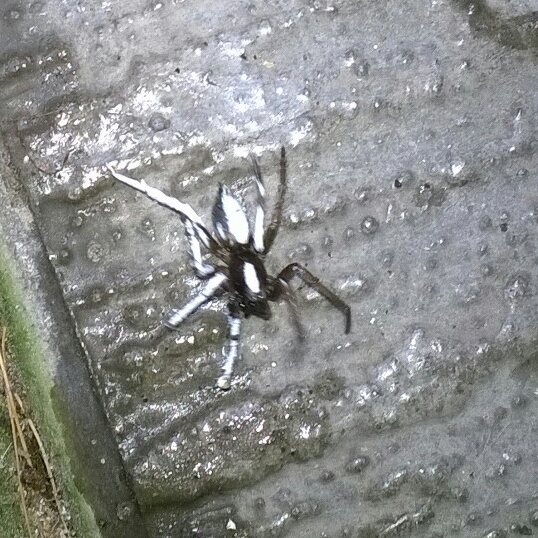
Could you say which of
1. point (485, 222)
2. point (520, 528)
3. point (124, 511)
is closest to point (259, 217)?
point (485, 222)

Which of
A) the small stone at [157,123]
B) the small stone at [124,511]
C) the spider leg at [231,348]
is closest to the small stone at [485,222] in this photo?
the spider leg at [231,348]

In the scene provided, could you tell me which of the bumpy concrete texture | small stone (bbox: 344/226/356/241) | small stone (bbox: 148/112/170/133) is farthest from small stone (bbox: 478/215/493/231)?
small stone (bbox: 148/112/170/133)

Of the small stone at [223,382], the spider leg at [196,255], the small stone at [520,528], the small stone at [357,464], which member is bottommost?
the small stone at [520,528]

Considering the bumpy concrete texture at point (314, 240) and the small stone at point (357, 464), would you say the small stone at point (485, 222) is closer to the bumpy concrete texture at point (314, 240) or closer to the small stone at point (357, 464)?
the bumpy concrete texture at point (314, 240)

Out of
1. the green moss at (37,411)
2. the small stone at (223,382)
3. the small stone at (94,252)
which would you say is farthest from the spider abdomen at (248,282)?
the green moss at (37,411)

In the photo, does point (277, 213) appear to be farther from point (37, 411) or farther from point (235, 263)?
point (37, 411)

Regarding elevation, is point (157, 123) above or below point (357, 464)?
above

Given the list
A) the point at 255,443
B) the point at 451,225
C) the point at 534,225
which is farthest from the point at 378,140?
the point at 255,443

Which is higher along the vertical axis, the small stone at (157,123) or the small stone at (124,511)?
the small stone at (157,123)
